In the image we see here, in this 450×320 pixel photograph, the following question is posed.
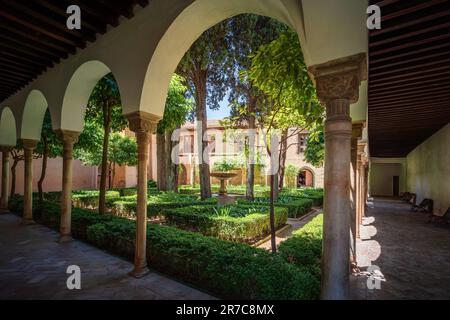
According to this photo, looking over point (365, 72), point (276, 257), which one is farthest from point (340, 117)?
point (276, 257)

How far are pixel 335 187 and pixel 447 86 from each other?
519 centimetres

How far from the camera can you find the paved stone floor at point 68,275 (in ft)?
11.7

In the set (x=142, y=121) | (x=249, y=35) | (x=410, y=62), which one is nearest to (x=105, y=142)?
(x=142, y=121)

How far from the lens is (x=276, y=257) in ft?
11.7

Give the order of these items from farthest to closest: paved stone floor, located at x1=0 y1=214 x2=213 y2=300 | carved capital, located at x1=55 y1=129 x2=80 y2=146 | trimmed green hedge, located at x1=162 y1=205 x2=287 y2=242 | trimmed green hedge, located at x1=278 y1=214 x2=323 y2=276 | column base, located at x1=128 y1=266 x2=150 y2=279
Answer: trimmed green hedge, located at x1=162 y1=205 x2=287 y2=242
carved capital, located at x1=55 y1=129 x2=80 y2=146
column base, located at x1=128 y1=266 x2=150 y2=279
trimmed green hedge, located at x1=278 y1=214 x2=323 y2=276
paved stone floor, located at x1=0 y1=214 x2=213 y2=300

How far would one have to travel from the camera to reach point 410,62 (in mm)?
4527

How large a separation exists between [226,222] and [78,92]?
15.8ft

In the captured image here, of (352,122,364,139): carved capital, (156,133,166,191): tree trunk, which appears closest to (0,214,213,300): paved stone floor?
(352,122,364,139): carved capital

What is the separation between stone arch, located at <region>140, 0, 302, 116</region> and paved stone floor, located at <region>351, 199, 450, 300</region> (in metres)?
3.98

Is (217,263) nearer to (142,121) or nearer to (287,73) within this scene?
(142,121)

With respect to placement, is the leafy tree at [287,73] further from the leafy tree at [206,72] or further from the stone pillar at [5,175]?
the stone pillar at [5,175]

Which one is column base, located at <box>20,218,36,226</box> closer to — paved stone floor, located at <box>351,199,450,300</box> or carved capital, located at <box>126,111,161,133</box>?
carved capital, located at <box>126,111,161,133</box>

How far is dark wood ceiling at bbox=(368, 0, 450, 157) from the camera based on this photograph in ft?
10.6
